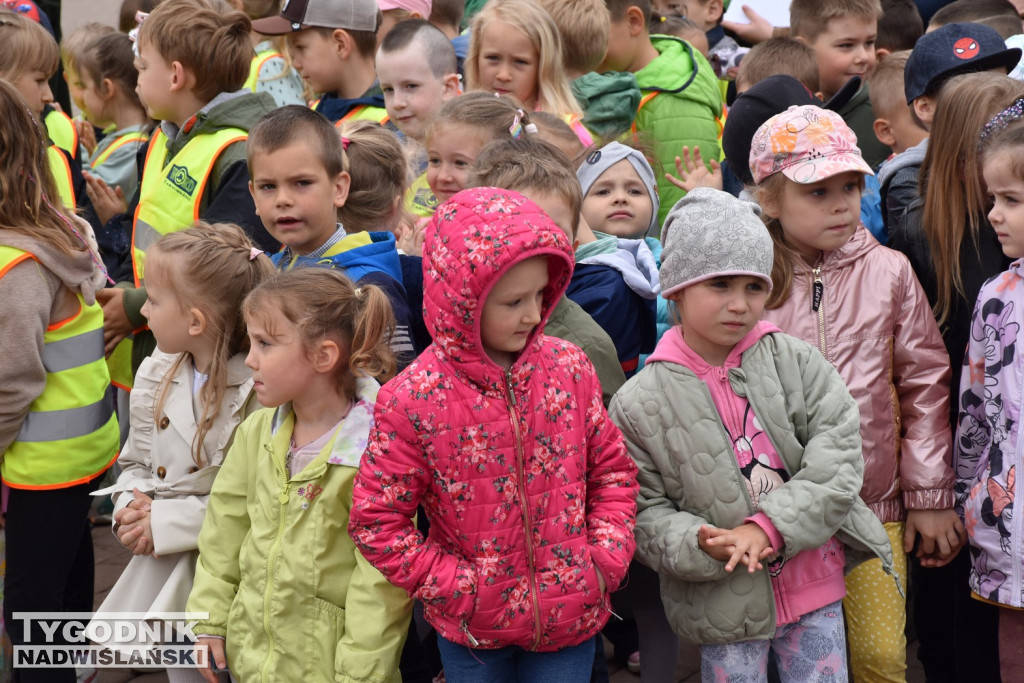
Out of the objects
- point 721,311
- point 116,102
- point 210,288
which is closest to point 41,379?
point 210,288

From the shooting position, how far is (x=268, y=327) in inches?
121

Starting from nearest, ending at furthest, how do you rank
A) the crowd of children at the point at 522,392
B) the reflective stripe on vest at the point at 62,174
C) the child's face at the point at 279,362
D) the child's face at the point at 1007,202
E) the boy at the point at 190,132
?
the crowd of children at the point at 522,392 → the child's face at the point at 279,362 → the child's face at the point at 1007,202 → the boy at the point at 190,132 → the reflective stripe on vest at the point at 62,174

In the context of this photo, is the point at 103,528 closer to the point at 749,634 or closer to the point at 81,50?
the point at 81,50

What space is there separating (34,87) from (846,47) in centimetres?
426

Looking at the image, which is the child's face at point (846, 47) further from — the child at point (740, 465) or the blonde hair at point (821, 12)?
the child at point (740, 465)

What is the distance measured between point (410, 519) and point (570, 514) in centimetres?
41

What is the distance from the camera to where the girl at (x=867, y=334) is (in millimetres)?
3379

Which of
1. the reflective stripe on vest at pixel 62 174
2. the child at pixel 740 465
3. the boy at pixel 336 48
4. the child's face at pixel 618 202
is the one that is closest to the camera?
the child at pixel 740 465

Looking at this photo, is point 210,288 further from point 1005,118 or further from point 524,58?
point 1005,118

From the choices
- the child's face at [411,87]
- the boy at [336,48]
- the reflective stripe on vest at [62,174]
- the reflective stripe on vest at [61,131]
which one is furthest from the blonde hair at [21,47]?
the child's face at [411,87]

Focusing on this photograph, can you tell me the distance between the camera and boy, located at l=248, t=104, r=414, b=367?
360cm

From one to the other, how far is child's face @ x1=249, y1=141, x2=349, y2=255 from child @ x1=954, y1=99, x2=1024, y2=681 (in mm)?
2132

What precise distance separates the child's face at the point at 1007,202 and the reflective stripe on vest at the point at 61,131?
14.1 feet

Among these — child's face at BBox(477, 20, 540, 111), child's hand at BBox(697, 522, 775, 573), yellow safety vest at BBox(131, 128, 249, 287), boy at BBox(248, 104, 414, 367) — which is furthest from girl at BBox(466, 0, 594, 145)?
child's hand at BBox(697, 522, 775, 573)
